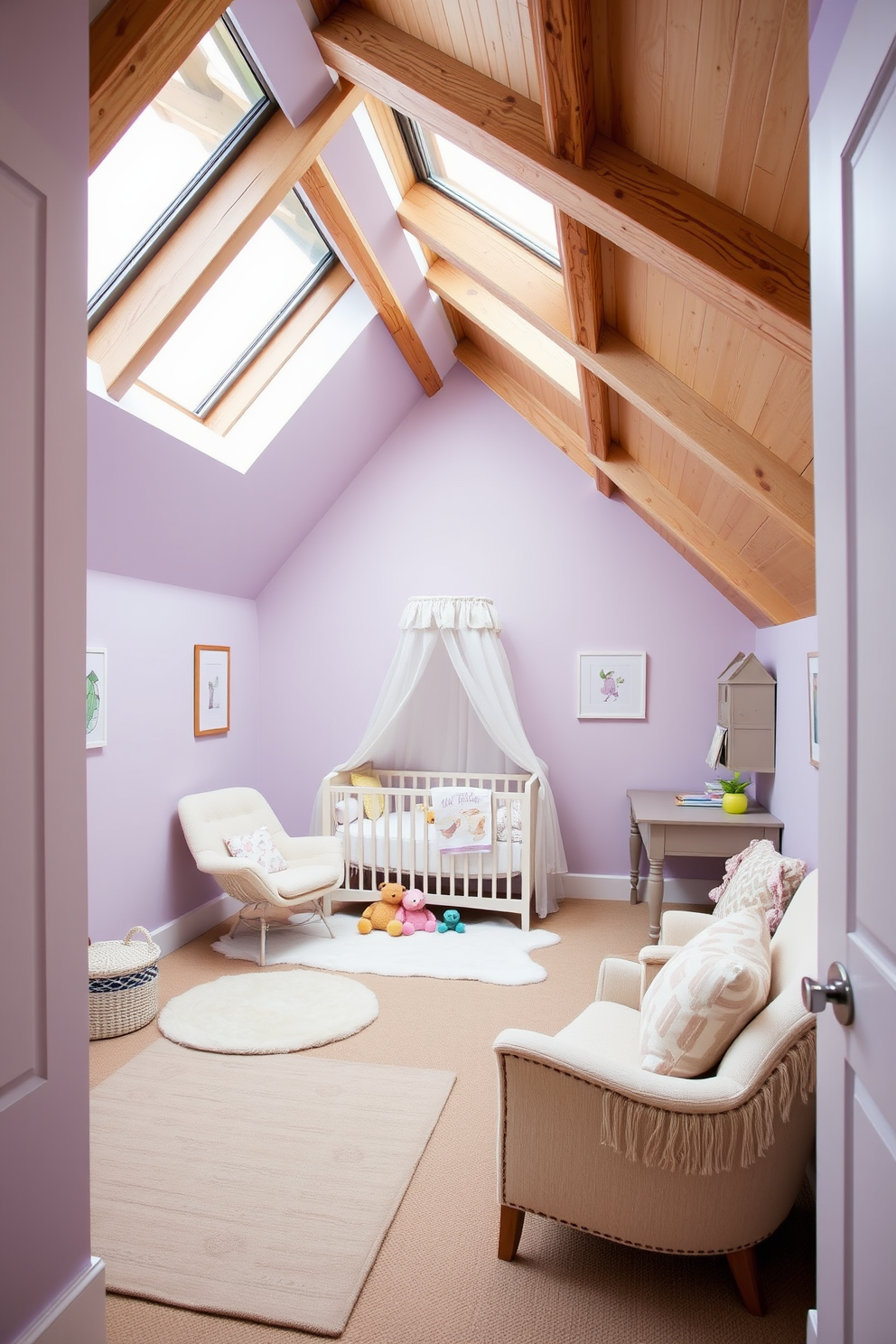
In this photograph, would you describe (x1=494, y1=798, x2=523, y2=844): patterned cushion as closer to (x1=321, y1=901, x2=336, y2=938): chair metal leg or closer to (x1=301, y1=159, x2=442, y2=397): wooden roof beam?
(x1=321, y1=901, x2=336, y2=938): chair metal leg

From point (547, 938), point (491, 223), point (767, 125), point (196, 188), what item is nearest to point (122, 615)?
point (196, 188)

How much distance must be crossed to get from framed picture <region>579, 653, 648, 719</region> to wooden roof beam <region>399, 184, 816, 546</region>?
7.87 feet

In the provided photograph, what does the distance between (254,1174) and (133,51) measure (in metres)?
2.92

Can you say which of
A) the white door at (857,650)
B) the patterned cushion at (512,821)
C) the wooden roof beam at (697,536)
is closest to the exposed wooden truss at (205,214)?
the wooden roof beam at (697,536)

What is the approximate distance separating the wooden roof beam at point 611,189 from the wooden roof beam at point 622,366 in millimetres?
744

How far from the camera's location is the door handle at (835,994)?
1060 mm

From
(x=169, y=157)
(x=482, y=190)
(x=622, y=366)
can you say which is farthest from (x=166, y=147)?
(x=622, y=366)

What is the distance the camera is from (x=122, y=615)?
4008 millimetres

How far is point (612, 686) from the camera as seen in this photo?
5254mm

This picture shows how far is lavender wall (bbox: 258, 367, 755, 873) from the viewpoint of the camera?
5195mm

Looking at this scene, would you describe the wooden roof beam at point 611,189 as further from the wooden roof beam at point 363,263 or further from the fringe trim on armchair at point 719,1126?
the fringe trim on armchair at point 719,1126

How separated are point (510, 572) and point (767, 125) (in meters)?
3.90

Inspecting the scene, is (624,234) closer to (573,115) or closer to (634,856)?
(573,115)

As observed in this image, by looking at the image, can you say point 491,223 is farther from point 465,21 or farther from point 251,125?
point 465,21
